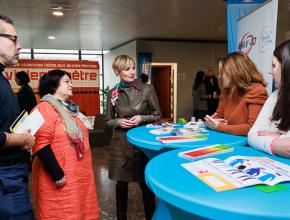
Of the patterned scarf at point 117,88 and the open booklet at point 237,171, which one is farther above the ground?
the patterned scarf at point 117,88

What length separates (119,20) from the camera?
5.91m

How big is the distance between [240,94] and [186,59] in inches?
275

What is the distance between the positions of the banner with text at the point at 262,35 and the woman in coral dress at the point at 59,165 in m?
1.50

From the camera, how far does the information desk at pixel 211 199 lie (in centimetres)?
72

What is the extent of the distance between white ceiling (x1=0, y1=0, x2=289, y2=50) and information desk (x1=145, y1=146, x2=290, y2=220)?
4.20 m

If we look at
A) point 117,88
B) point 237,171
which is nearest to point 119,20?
point 117,88

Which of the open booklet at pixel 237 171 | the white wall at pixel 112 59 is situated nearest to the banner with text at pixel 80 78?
the white wall at pixel 112 59

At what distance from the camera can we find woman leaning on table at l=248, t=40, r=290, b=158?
1.28m

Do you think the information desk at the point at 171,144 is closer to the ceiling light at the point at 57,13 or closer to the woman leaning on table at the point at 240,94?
the woman leaning on table at the point at 240,94

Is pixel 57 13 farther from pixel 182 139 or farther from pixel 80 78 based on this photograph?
pixel 182 139

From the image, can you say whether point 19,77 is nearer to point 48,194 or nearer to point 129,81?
point 129,81

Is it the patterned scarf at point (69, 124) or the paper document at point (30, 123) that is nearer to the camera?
the paper document at point (30, 123)

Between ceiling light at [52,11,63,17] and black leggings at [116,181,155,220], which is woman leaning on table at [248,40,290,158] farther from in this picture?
ceiling light at [52,11,63,17]

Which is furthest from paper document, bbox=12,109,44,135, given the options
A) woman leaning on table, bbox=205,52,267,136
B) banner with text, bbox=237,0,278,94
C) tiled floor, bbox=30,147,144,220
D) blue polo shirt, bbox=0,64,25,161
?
banner with text, bbox=237,0,278,94
